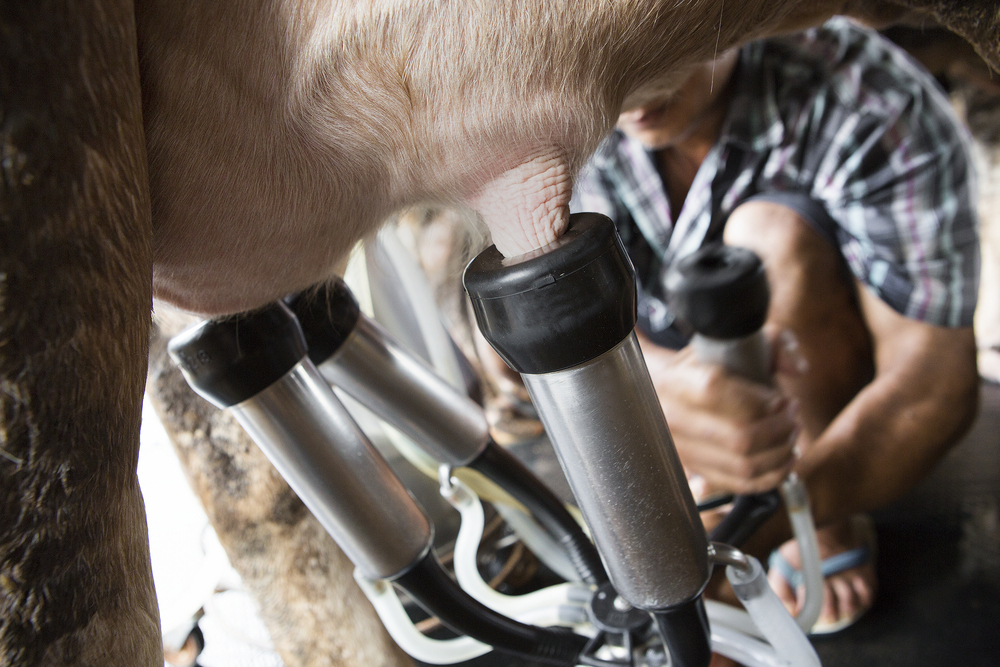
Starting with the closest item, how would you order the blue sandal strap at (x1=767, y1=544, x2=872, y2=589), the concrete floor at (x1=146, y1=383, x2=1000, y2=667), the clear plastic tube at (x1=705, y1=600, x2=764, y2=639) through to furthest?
1. the clear plastic tube at (x1=705, y1=600, x2=764, y2=639)
2. the concrete floor at (x1=146, y1=383, x2=1000, y2=667)
3. the blue sandal strap at (x1=767, y1=544, x2=872, y2=589)

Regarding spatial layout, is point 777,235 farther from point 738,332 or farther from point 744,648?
point 744,648

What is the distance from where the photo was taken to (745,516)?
1.62 ft

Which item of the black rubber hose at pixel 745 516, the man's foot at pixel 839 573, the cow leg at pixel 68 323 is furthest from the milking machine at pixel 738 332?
the cow leg at pixel 68 323

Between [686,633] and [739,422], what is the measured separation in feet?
0.72

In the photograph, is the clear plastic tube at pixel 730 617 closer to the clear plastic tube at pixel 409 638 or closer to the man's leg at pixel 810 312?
the clear plastic tube at pixel 409 638

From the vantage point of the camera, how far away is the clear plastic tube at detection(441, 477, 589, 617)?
18.4 inches

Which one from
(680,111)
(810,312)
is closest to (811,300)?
(810,312)

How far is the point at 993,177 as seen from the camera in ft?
3.50

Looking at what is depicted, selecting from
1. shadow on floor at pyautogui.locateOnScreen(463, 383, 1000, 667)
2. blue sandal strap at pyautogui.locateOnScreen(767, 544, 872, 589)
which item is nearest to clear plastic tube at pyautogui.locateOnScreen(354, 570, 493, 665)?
shadow on floor at pyautogui.locateOnScreen(463, 383, 1000, 667)

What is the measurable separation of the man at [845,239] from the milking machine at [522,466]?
0.73ft

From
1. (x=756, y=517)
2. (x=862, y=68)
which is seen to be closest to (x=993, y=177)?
(x=862, y=68)

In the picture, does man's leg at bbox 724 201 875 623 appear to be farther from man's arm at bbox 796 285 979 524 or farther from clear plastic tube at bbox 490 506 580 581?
clear plastic tube at bbox 490 506 580 581

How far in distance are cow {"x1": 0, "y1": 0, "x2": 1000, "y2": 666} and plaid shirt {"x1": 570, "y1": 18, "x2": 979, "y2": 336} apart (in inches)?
17.4

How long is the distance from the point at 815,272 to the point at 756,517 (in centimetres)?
37
